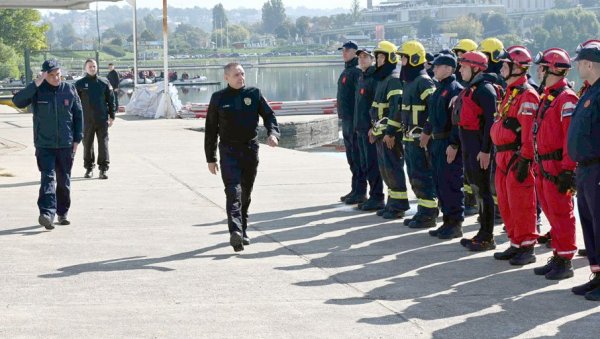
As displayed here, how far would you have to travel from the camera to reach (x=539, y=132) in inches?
369

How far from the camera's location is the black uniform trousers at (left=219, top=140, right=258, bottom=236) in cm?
1106

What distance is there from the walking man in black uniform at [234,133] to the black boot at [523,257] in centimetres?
255

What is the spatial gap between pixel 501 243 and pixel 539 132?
2244mm

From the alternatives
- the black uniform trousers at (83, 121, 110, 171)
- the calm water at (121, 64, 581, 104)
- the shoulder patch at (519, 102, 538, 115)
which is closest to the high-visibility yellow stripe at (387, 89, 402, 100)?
the shoulder patch at (519, 102, 538, 115)

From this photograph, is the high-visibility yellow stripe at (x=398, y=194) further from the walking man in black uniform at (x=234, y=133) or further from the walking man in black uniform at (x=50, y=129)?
the walking man in black uniform at (x=50, y=129)

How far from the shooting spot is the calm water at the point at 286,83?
3922 inches

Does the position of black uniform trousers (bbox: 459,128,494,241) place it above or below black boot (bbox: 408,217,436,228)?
above

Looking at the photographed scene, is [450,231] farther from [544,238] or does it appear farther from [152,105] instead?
[152,105]

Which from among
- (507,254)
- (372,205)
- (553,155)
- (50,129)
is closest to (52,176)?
(50,129)

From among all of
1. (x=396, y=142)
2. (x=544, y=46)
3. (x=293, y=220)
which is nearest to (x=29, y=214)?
(x=293, y=220)

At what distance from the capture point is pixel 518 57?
10031 mm

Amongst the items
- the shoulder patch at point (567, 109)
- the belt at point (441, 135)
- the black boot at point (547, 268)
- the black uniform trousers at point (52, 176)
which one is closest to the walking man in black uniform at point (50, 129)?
the black uniform trousers at point (52, 176)

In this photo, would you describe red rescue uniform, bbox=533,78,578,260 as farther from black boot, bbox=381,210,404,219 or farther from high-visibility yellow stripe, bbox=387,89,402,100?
black boot, bbox=381,210,404,219

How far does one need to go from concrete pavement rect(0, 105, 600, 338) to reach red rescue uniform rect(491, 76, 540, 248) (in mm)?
359
